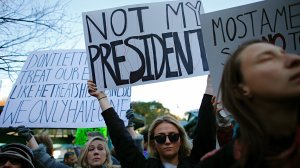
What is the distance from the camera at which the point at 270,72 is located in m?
0.99

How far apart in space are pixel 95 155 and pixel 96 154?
0.05 ft

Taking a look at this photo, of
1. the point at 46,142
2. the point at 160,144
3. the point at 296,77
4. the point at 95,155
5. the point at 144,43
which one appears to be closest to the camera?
the point at 296,77

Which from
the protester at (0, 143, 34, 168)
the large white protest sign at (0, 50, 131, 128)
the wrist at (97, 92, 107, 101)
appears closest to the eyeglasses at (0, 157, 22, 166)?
the protester at (0, 143, 34, 168)

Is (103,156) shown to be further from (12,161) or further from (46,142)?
(46,142)

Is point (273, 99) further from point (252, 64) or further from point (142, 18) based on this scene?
point (142, 18)

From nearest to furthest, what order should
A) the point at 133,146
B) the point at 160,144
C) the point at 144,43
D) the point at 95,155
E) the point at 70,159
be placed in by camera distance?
1. the point at 133,146
2. the point at 160,144
3. the point at 144,43
4. the point at 95,155
5. the point at 70,159

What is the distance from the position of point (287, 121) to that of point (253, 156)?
0.15m

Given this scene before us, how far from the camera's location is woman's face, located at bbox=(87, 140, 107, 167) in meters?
3.41

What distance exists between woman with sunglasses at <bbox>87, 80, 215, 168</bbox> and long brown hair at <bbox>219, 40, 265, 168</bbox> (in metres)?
1.19

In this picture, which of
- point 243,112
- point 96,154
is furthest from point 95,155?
point 243,112

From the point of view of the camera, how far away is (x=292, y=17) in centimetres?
257

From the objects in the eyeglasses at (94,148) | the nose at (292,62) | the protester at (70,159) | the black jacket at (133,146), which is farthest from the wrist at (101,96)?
the protester at (70,159)

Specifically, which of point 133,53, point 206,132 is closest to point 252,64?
point 206,132

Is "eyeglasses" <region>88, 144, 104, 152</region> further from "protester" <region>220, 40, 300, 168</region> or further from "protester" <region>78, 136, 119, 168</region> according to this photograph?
"protester" <region>220, 40, 300, 168</region>
